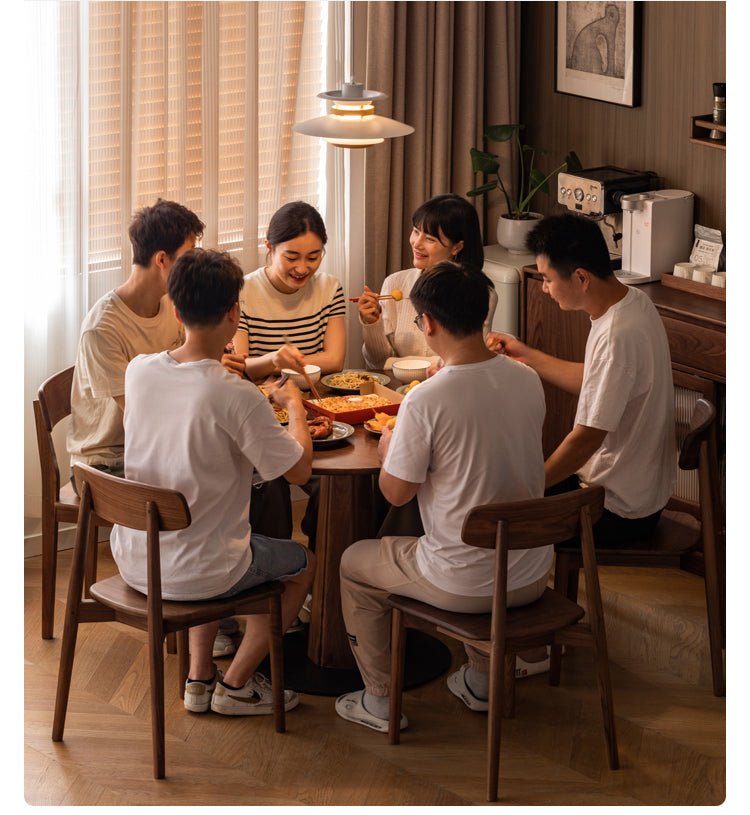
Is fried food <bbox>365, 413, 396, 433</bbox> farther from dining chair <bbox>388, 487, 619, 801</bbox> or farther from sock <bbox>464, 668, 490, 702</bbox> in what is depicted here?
sock <bbox>464, 668, 490, 702</bbox>

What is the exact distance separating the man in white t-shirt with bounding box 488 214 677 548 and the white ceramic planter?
4.90 feet

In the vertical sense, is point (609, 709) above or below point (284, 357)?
below

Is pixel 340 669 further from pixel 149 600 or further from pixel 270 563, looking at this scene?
pixel 149 600

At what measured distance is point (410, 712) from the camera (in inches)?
124

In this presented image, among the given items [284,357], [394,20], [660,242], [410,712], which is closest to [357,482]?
[284,357]

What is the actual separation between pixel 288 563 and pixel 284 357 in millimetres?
651

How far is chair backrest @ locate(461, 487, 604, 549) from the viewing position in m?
Result: 2.51

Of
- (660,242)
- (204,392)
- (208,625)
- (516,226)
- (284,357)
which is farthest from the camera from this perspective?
(516,226)

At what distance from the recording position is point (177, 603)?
272 centimetres

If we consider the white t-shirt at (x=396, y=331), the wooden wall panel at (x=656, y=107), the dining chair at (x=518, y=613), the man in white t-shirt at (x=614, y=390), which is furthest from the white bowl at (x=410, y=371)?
the wooden wall panel at (x=656, y=107)

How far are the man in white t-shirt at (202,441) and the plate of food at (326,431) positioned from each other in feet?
0.74

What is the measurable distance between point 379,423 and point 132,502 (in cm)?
79

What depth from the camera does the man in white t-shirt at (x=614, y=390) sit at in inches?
117

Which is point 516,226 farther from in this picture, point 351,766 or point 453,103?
point 351,766
